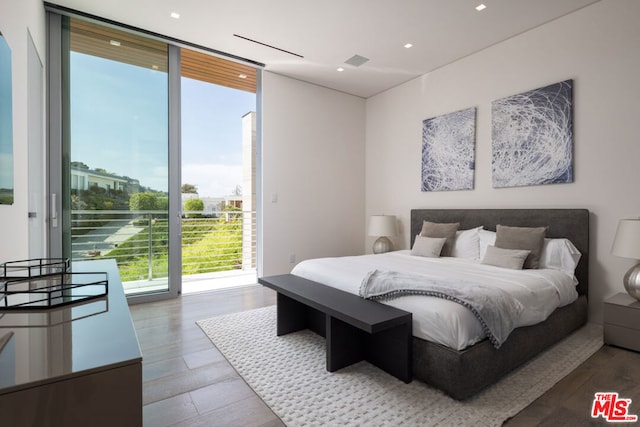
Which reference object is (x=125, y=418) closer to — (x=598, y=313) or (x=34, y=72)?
(x=34, y=72)

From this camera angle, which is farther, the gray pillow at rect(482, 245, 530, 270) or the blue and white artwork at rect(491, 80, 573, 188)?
the blue and white artwork at rect(491, 80, 573, 188)

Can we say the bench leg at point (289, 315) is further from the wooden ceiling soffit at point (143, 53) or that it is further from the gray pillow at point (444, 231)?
the wooden ceiling soffit at point (143, 53)

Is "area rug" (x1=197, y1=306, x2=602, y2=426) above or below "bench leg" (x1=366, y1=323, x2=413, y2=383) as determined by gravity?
below

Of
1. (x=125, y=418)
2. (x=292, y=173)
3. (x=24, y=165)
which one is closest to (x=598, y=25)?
(x=292, y=173)

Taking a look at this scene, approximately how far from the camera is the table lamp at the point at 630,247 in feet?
7.93

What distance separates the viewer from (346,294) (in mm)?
2371

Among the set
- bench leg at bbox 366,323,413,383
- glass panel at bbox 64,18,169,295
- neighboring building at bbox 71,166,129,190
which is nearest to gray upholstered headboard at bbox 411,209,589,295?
bench leg at bbox 366,323,413,383

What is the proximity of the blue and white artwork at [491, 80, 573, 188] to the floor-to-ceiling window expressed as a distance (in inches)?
130

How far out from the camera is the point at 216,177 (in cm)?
515

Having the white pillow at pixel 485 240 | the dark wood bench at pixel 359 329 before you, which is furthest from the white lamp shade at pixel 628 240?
the dark wood bench at pixel 359 329

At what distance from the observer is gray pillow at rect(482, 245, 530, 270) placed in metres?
2.88

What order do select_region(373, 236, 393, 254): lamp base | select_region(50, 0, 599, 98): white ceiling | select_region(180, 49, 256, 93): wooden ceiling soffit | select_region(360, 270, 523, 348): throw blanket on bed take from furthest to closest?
1. select_region(373, 236, 393, 254): lamp base
2. select_region(180, 49, 256, 93): wooden ceiling soffit
3. select_region(50, 0, 599, 98): white ceiling
4. select_region(360, 270, 523, 348): throw blanket on bed

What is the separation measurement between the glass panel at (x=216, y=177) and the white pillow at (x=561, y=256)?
3580 millimetres

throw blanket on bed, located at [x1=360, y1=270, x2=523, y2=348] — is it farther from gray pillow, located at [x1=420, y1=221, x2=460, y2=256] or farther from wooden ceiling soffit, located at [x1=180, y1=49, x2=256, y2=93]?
wooden ceiling soffit, located at [x1=180, y1=49, x2=256, y2=93]
